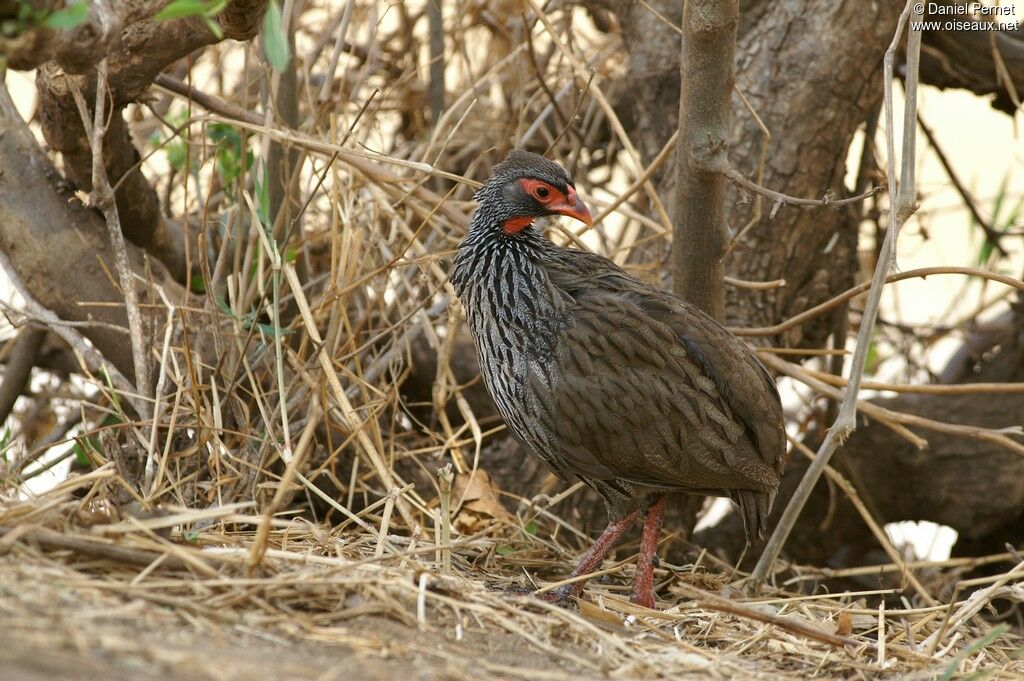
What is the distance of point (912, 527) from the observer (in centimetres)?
617

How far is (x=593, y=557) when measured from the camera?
10.4 feet

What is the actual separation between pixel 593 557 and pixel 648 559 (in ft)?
0.60

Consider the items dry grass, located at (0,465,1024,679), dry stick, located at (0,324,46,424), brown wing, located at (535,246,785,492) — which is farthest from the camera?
dry stick, located at (0,324,46,424)

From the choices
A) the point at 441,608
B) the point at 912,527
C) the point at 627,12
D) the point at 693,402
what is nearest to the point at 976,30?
the point at 627,12

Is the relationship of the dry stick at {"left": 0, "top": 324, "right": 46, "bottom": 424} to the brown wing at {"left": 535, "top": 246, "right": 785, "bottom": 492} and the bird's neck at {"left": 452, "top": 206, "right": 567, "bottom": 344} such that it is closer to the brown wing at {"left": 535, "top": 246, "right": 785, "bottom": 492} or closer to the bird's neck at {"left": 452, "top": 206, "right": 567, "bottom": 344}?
the bird's neck at {"left": 452, "top": 206, "right": 567, "bottom": 344}

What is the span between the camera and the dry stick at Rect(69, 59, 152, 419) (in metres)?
3.16

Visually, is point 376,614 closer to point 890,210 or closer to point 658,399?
point 658,399

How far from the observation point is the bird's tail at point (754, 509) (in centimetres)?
329

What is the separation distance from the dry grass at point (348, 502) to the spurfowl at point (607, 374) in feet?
0.77

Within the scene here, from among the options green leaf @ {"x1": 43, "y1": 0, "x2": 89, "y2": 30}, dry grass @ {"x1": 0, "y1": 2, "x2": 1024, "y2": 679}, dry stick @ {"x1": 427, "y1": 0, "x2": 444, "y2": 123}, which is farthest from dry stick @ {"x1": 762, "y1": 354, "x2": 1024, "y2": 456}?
green leaf @ {"x1": 43, "y1": 0, "x2": 89, "y2": 30}

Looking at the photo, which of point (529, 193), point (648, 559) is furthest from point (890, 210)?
point (648, 559)

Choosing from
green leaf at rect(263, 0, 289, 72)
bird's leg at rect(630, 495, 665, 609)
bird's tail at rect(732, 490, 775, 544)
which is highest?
green leaf at rect(263, 0, 289, 72)

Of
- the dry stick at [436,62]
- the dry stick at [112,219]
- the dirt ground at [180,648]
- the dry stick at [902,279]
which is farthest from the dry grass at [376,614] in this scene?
the dry stick at [436,62]

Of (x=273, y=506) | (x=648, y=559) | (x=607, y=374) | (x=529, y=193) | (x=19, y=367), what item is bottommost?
(x=648, y=559)
